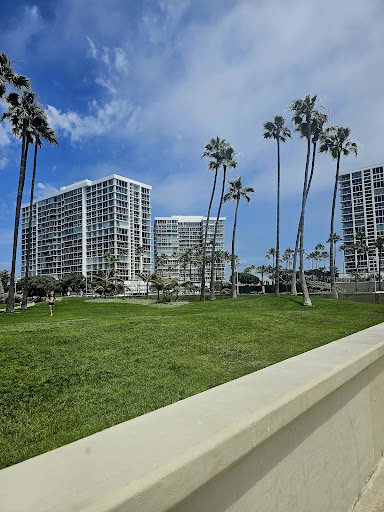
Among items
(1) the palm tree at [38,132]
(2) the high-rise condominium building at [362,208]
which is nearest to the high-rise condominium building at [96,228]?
(2) the high-rise condominium building at [362,208]

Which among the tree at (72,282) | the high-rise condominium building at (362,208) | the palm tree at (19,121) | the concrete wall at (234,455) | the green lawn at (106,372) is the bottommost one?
the green lawn at (106,372)

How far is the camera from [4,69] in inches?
920

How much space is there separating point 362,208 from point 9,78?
130790 mm

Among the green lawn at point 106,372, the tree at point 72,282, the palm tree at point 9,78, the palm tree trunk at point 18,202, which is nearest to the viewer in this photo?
the green lawn at point 106,372

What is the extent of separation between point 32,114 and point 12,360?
1128 inches

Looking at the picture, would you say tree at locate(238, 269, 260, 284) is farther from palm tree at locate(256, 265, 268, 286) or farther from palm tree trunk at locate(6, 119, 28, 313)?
palm tree trunk at locate(6, 119, 28, 313)

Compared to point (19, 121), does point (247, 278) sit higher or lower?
lower

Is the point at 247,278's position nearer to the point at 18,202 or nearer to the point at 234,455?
the point at 18,202

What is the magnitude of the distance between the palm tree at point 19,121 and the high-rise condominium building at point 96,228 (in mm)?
102014

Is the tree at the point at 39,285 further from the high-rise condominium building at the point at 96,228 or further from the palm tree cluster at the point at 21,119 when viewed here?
the palm tree cluster at the point at 21,119

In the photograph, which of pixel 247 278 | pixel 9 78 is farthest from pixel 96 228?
pixel 9 78

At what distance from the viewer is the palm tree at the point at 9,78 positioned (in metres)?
22.9

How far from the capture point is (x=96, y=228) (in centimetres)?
14150

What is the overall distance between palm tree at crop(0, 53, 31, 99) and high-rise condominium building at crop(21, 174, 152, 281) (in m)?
106
